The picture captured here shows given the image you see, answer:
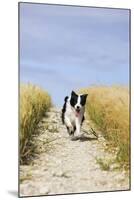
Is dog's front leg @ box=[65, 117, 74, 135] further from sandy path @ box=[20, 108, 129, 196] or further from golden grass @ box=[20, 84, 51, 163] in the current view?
golden grass @ box=[20, 84, 51, 163]

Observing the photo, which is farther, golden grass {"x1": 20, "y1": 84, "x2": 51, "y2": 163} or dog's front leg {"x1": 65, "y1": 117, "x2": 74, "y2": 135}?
dog's front leg {"x1": 65, "y1": 117, "x2": 74, "y2": 135}

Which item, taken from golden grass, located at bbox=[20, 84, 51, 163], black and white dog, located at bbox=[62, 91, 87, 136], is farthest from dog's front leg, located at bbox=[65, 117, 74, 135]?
golden grass, located at bbox=[20, 84, 51, 163]

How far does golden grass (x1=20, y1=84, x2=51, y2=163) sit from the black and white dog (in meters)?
0.12

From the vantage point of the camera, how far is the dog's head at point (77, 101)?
284cm

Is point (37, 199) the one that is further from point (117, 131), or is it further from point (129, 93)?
point (129, 93)

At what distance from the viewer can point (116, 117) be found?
2.95 meters

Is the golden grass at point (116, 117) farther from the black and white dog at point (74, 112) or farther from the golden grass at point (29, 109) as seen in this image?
the golden grass at point (29, 109)

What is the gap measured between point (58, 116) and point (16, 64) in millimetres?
373

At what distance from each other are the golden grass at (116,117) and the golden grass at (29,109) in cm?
33

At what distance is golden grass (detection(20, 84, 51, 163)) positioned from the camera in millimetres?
2734

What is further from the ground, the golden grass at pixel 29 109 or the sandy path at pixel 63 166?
the golden grass at pixel 29 109

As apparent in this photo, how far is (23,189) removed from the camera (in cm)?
273

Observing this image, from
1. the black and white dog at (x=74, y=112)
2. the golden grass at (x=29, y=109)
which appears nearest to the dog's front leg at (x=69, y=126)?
the black and white dog at (x=74, y=112)

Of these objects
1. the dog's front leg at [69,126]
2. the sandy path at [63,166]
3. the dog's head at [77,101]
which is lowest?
the sandy path at [63,166]
